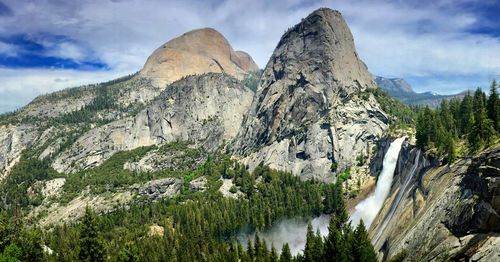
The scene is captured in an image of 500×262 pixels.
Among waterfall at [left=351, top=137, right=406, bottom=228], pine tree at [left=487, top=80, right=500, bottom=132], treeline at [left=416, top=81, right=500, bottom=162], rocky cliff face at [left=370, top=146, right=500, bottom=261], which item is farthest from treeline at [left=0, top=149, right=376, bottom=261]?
pine tree at [left=487, top=80, right=500, bottom=132]

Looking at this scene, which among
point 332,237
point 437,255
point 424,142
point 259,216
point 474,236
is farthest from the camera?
point 259,216

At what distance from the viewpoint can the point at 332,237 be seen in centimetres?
8681

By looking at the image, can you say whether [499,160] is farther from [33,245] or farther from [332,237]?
[33,245]

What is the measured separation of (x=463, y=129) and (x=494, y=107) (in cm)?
2511

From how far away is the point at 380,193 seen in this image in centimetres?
16375

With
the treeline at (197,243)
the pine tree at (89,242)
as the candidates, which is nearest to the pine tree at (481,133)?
the treeline at (197,243)

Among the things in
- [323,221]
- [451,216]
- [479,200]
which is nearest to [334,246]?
[451,216]

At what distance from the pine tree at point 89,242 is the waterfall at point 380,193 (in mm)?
92753

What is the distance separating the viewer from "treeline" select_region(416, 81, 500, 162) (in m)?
91.8

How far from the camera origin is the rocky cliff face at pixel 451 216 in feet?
205

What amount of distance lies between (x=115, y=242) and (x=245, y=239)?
51.5m

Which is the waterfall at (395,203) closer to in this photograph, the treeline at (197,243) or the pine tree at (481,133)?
the treeline at (197,243)

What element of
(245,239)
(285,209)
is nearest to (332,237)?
(245,239)

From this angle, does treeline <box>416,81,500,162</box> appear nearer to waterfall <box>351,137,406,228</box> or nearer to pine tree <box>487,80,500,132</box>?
pine tree <box>487,80,500,132</box>
